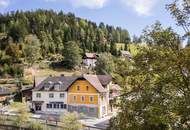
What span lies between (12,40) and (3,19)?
32433 mm

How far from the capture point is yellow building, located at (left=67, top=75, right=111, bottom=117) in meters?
55.5

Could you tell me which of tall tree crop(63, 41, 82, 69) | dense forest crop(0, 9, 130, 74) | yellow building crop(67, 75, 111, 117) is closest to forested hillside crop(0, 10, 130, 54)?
dense forest crop(0, 9, 130, 74)

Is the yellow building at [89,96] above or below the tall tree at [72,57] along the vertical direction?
below

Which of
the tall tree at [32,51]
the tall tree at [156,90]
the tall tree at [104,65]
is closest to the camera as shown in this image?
the tall tree at [156,90]

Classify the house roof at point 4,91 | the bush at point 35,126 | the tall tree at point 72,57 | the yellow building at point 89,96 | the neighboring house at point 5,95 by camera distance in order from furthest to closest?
the tall tree at point 72,57 → the house roof at point 4,91 → the neighboring house at point 5,95 → the yellow building at point 89,96 → the bush at point 35,126


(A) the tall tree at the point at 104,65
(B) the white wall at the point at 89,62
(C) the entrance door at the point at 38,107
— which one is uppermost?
(B) the white wall at the point at 89,62

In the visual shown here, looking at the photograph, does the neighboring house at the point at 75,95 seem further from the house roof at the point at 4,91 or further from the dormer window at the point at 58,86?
the house roof at the point at 4,91

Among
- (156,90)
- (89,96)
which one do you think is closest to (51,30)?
(89,96)

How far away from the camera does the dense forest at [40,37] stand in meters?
105

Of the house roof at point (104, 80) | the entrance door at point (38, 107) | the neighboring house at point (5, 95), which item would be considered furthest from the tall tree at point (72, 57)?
the house roof at point (104, 80)

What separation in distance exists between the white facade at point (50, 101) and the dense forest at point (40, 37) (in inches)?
1398

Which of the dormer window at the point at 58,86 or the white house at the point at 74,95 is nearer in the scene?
the white house at the point at 74,95

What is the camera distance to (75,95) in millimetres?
57375

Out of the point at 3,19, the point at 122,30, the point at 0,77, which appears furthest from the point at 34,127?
the point at 122,30
